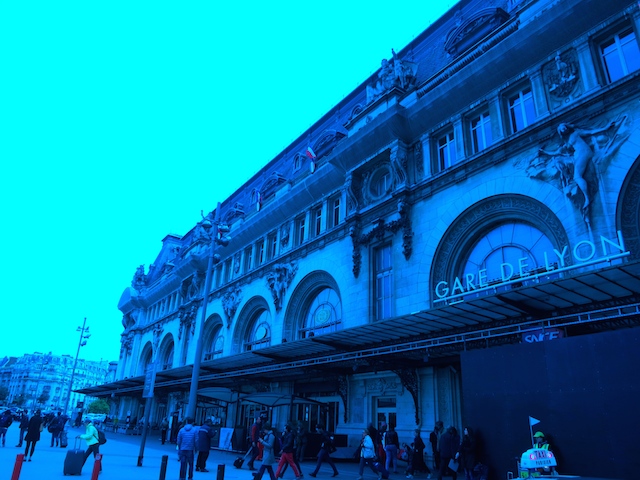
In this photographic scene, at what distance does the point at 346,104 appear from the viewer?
3209cm

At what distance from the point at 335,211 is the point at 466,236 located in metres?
10.5

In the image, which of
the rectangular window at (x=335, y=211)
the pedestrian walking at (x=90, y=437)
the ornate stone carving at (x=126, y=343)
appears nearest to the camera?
the pedestrian walking at (x=90, y=437)

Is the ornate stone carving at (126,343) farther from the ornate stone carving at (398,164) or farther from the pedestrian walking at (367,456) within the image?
the pedestrian walking at (367,456)

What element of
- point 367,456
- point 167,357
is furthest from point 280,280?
point 167,357

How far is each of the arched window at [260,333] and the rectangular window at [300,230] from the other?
5754 millimetres


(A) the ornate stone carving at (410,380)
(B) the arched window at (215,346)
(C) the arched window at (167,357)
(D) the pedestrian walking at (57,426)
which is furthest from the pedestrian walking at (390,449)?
(C) the arched window at (167,357)

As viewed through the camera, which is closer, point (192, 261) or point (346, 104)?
point (346, 104)

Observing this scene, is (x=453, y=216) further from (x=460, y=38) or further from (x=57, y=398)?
(x=57, y=398)

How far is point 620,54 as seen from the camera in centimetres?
1639

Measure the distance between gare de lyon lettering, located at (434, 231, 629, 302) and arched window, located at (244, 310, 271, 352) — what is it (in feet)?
51.0

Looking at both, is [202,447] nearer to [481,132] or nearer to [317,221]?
[317,221]

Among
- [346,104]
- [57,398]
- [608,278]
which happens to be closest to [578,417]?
[608,278]

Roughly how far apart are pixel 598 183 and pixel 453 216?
6.04m

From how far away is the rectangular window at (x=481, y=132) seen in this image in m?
20.3
